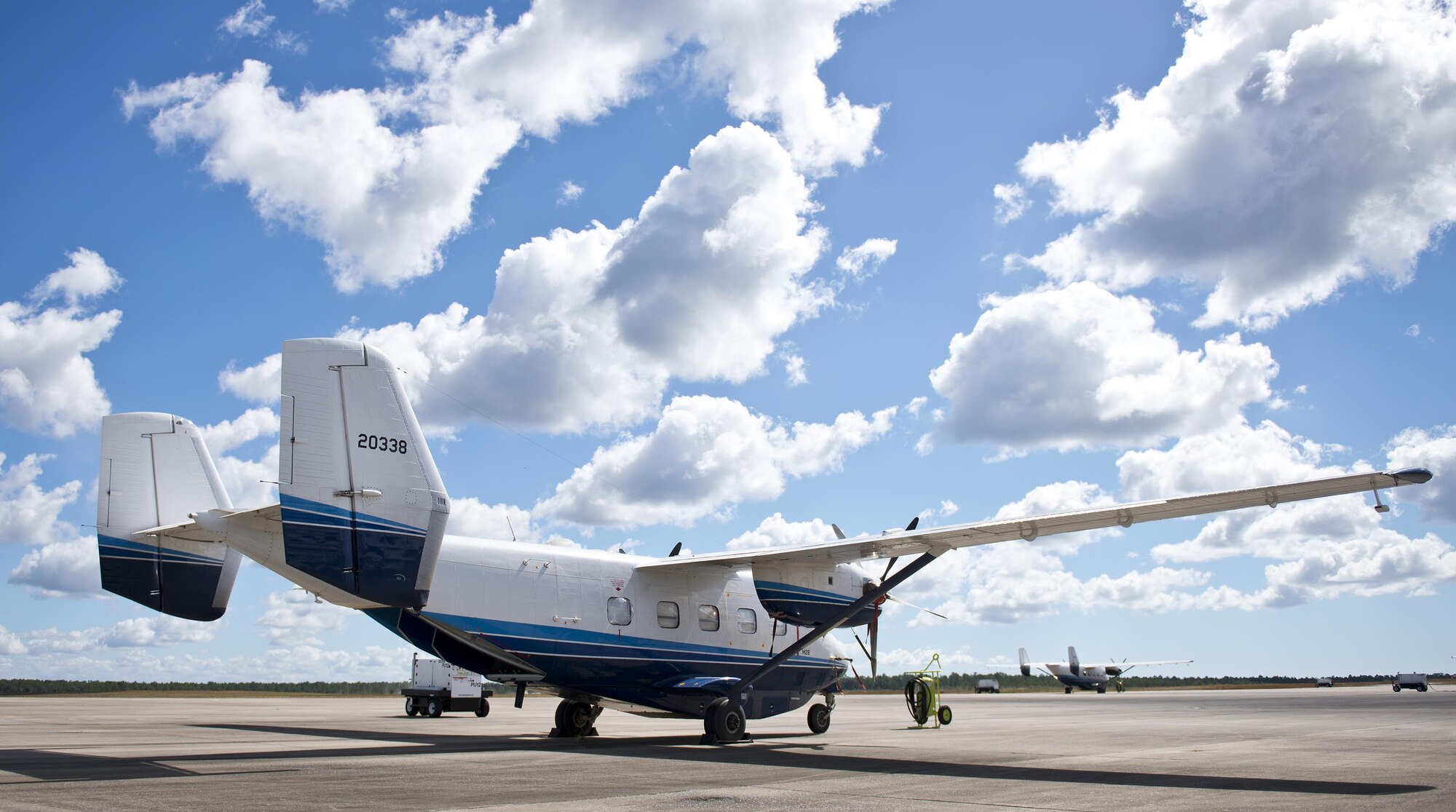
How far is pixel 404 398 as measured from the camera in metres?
14.3

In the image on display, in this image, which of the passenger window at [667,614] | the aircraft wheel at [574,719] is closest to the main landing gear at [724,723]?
the passenger window at [667,614]

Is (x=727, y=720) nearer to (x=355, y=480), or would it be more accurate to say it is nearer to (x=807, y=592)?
(x=807, y=592)

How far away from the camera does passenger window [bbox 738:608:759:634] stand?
66.7 feet

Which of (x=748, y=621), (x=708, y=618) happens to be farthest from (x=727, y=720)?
(x=748, y=621)

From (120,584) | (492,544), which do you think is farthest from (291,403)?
(120,584)

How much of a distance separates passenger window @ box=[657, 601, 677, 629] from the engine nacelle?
1697 millimetres

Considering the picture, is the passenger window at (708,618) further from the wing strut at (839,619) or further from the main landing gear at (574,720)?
the main landing gear at (574,720)

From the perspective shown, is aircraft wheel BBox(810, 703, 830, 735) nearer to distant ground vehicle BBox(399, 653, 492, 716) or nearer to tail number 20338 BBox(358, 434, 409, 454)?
tail number 20338 BBox(358, 434, 409, 454)

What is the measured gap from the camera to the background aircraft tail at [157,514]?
16.8 m

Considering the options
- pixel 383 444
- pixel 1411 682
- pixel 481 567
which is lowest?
pixel 1411 682

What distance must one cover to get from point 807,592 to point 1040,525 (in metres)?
5.27

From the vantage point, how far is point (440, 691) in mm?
32562

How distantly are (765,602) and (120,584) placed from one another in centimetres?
1152

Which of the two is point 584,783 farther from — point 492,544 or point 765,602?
point 765,602
